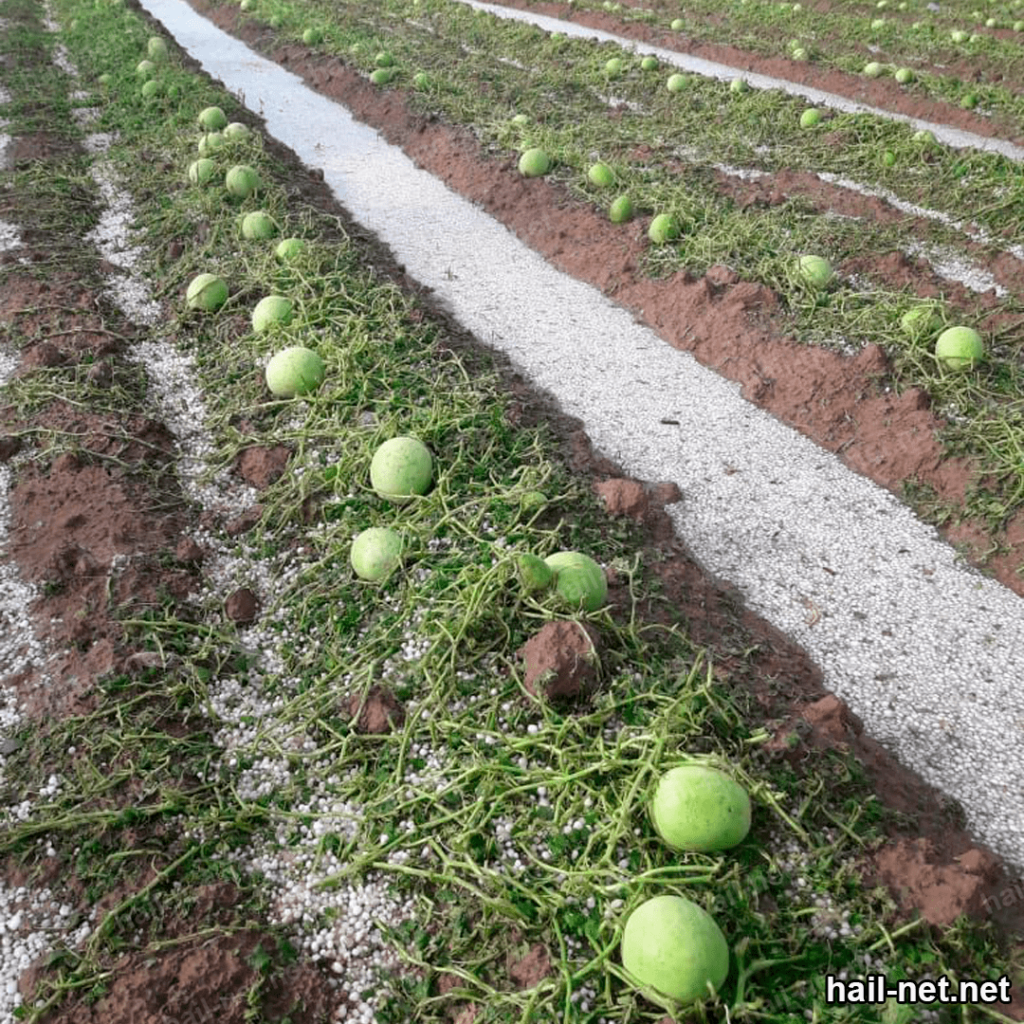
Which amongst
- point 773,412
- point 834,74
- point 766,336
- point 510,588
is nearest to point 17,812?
point 510,588

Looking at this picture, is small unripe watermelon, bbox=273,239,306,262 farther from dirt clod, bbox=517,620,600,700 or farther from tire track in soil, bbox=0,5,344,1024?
dirt clod, bbox=517,620,600,700

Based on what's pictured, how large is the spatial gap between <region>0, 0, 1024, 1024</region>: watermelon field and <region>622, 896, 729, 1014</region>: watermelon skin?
20mm

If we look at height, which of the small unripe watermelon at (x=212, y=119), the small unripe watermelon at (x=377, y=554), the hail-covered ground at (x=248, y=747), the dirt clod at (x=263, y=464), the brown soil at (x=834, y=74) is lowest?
the hail-covered ground at (x=248, y=747)

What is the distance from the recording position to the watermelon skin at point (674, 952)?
3.12m

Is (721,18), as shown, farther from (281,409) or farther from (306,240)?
(281,409)

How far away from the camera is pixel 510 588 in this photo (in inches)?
187

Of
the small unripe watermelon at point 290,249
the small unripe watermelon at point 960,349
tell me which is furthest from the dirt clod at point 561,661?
the small unripe watermelon at point 290,249

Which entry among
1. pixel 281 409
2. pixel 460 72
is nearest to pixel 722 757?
pixel 281 409

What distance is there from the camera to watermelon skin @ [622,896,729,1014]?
312 cm

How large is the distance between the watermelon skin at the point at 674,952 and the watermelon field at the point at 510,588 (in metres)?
0.02

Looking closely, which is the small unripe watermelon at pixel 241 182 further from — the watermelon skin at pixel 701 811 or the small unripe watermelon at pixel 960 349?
the watermelon skin at pixel 701 811

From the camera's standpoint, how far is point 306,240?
9211 mm

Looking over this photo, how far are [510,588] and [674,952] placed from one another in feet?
6.87

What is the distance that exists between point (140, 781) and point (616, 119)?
13714 mm
